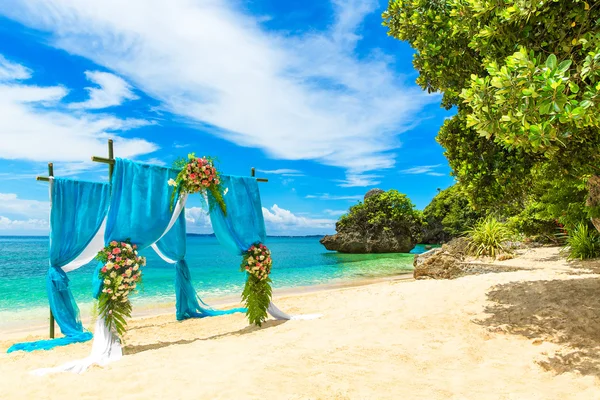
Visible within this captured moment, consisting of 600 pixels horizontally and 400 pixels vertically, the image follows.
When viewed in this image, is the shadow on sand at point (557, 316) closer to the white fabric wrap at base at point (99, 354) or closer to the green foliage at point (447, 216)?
the white fabric wrap at base at point (99, 354)

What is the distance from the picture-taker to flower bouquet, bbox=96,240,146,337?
Answer: 564 centimetres

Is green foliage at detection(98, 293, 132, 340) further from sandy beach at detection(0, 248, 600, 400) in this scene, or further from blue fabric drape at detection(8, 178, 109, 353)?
blue fabric drape at detection(8, 178, 109, 353)

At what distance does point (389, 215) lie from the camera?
3403 centimetres

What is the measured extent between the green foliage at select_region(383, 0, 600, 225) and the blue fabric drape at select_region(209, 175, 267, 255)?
12.4 ft

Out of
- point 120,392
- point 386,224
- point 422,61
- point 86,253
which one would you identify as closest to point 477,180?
point 422,61

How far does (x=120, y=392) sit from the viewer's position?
3883 millimetres

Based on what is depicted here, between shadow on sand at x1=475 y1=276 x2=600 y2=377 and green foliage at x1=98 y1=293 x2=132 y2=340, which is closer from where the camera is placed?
shadow on sand at x1=475 y1=276 x2=600 y2=377

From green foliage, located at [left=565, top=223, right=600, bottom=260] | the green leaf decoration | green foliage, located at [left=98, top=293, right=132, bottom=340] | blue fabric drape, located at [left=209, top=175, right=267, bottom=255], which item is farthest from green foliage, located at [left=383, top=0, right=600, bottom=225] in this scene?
green foliage, located at [left=98, top=293, right=132, bottom=340]

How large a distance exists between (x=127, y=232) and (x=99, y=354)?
5.81 feet

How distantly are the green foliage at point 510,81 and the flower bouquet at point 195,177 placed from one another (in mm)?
4140

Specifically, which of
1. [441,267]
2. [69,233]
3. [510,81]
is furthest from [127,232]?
[441,267]

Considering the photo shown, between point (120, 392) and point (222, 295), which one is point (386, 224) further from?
point (120, 392)

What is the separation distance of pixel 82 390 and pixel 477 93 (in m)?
5.40

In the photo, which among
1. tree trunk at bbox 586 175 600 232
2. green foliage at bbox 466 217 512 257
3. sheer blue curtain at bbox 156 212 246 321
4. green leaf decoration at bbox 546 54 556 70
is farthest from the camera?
green foliage at bbox 466 217 512 257
